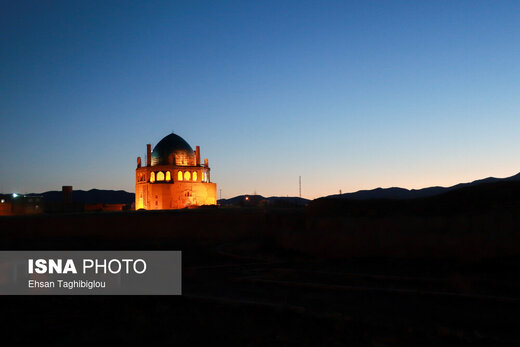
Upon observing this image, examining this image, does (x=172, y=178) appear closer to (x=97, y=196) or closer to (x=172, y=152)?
(x=172, y=152)

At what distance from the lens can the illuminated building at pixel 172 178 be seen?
5025 centimetres

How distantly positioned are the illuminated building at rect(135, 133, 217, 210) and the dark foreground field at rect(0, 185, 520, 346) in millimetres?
28321

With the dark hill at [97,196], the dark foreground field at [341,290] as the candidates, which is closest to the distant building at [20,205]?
the dark foreground field at [341,290]

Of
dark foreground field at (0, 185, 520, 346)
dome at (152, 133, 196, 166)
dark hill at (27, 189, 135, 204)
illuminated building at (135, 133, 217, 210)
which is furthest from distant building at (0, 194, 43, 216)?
dark hill at (27, 189, 135, 204)

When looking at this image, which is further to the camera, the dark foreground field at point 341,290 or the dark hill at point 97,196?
the dark hill at point 97,196

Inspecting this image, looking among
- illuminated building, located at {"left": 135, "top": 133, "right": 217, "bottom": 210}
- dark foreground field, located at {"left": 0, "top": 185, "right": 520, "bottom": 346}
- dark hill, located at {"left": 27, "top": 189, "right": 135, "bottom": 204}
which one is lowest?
dark foreground field, located at {"left": 0, "top": 185, "right": 520, "bottom": 346}

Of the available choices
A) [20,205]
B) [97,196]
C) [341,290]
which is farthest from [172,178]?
[97,196]

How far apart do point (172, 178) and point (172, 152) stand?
10.1ft

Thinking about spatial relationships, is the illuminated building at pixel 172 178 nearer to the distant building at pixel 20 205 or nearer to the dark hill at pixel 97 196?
the distant building at pixel 20 205

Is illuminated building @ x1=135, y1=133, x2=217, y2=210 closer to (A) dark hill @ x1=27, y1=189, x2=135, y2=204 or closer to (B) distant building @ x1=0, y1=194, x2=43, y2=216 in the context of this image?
(B) distant building @ x1=0, y1=194, x2=43, y2=216

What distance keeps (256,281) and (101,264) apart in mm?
→ 5106

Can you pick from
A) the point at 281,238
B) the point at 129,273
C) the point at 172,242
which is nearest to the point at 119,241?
the point at 172,242

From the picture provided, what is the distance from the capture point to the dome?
51.6 metres

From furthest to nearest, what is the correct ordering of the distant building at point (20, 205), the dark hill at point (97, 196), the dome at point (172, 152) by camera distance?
the dark hill at point (97, 196) < the dome at point (172, 152) < the distant building at point (20, 205)
